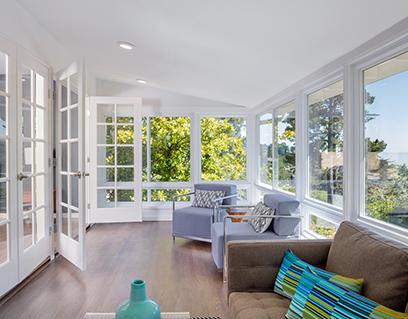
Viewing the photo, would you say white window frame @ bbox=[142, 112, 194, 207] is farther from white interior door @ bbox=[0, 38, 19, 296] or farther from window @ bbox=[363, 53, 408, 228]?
window @ bbox=[363, 53, 408, 228]

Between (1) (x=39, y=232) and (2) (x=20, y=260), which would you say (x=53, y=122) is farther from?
(2) (x=20, y=260)

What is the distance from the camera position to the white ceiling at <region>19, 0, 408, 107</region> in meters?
2.10

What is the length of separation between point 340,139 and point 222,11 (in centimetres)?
156

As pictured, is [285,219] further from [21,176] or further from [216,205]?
[21,176]

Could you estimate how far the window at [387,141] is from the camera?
2152 mm

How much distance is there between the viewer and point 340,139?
2.96 m

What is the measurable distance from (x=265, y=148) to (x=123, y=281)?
3.37m

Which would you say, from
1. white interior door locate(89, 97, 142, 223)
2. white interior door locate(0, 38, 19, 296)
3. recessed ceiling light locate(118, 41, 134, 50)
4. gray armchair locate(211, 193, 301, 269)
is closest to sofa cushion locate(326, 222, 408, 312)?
gray armchair locate(211, 193, 301, 269)

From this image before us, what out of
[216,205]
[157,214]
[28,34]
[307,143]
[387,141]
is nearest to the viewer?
[387,141]

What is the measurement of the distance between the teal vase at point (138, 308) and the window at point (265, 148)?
4.20m

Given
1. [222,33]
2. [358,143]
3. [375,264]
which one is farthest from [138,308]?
[222,33]

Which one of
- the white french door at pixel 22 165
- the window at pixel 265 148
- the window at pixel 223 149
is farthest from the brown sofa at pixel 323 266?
the window at pixel 223 149

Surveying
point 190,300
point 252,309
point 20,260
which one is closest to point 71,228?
point 20,260

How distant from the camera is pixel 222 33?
2.73 m
